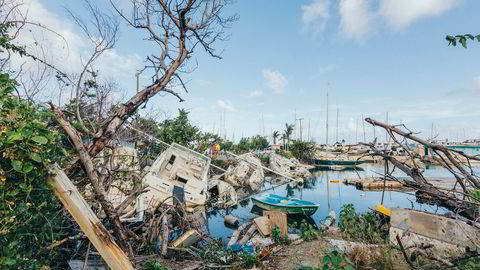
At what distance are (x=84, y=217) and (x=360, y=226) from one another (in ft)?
25.7

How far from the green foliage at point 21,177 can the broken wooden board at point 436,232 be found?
191 inches

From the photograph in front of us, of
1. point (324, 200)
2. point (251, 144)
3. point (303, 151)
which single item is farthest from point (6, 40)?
point (303, 151)

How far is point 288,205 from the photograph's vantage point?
543 inches

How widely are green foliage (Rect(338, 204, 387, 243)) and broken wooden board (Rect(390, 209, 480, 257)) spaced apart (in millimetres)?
1800

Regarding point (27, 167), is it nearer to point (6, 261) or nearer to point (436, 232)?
point (6, 261)

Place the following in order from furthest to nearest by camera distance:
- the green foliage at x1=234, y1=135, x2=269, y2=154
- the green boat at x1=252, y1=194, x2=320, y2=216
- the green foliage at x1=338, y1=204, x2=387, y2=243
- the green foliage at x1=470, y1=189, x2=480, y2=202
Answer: the green foliage at x1=234, y1=135, x2=269, y2=154 < the green boat at x1=252, y1=194, x2=320, y2=216 < the green foliage at x1=338, y1=204, x2=387, y2=243 < the green foliage at x1=470, y1=189, x2=480, y2=202

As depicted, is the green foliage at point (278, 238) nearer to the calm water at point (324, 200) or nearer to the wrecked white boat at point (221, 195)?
the calm water at point (324, 200)

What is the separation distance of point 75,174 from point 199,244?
13.4 feet

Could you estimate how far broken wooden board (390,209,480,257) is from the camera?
453 centimetres

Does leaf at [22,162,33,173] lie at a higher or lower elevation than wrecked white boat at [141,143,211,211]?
higher

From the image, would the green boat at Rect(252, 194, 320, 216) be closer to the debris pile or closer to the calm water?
the calm water

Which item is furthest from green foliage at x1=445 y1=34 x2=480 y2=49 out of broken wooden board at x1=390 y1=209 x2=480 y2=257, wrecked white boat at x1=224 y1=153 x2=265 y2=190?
wrecked white boat at x1=224 y1=153 x2=265 y2=190

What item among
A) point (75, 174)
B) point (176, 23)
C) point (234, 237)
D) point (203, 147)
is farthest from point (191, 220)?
point (203, 147)

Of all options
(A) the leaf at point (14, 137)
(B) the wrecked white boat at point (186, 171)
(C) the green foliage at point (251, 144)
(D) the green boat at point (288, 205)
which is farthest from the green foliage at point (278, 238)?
(C) the green foliage at point (251, 144)
